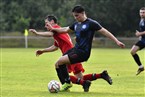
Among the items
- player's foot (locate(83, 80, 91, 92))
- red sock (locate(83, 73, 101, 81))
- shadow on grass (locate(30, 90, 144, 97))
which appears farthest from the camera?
red sock (locate(83, 73, 101, 81))

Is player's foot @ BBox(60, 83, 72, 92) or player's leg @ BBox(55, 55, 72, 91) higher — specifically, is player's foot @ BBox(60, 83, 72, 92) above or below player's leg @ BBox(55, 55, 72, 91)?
below

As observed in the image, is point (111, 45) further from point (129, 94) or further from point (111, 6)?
point (129, 94)

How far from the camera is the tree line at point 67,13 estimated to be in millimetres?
80125

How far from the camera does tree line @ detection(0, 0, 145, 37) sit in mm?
80125

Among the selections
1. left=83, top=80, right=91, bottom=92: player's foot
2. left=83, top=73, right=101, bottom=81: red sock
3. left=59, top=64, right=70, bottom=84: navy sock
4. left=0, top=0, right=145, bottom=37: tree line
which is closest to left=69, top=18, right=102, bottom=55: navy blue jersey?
left=59, top=64, right=70, bottom=84: navy sock

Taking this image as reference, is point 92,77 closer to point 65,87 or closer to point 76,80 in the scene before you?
point 76,80

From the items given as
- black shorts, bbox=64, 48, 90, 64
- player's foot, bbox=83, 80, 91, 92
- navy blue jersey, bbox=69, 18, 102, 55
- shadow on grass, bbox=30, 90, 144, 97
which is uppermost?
navy blue jersey, bbox=69, 18, 102, 55

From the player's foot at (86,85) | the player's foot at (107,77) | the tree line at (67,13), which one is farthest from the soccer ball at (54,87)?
the tree line at (67,13)

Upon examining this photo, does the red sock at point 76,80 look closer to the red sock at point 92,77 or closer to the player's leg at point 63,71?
the player's leg at point 63,71

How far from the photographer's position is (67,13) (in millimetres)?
90312

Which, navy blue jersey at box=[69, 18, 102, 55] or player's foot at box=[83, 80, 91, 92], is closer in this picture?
navy blue jersey at box=[69, 18, 102, 55]

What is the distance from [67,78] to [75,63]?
1.52 ft

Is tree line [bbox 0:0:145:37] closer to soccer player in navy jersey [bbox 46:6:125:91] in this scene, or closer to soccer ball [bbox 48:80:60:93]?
soccer ball [bbox 48:80:60:93]

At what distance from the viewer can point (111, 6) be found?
8081 centimetres
